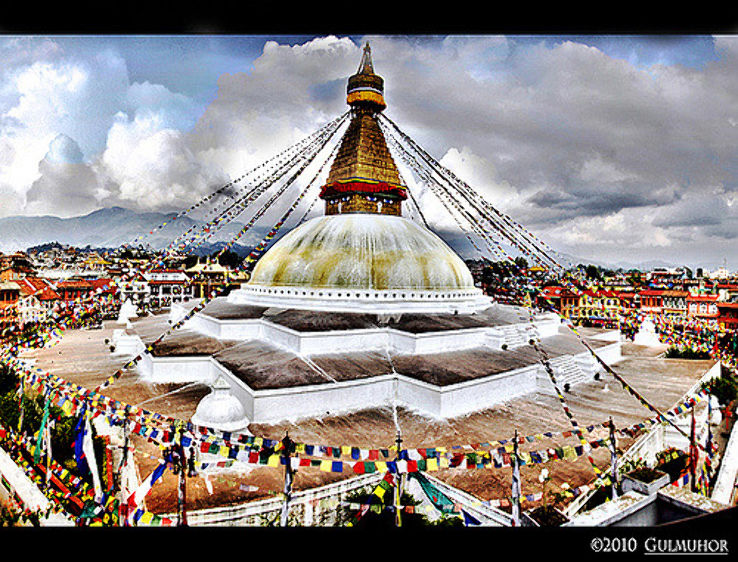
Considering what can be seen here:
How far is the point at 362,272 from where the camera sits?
805cm

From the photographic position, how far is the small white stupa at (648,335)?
34.4ft

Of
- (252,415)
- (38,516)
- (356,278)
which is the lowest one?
(38,516)

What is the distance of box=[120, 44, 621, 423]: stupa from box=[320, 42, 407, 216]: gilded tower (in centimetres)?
3

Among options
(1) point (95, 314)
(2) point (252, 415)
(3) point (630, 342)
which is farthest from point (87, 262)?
(3) point (630, 342)

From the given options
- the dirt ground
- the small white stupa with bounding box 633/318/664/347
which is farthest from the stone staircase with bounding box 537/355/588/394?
the small white stupa with bounding box 633/318/664/347

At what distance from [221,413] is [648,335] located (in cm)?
1093

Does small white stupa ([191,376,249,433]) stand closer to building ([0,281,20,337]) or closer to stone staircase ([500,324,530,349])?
stone staircase ([500,324,530,349])

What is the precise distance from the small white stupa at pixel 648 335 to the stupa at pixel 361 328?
258cm

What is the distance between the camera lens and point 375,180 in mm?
9414
